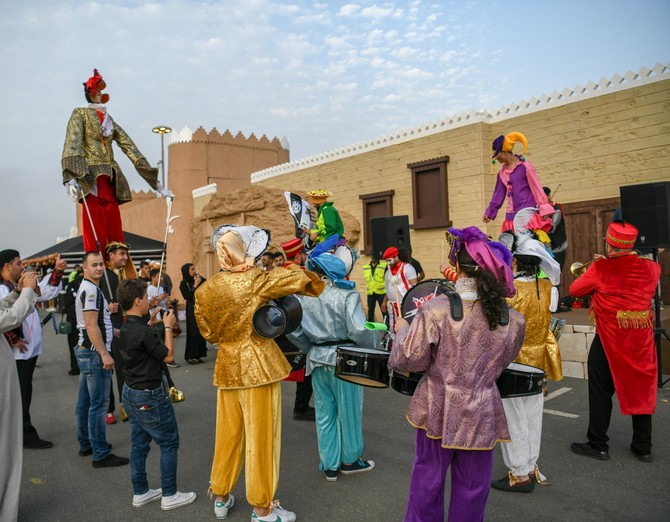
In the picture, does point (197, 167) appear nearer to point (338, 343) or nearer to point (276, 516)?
point (338, 343)

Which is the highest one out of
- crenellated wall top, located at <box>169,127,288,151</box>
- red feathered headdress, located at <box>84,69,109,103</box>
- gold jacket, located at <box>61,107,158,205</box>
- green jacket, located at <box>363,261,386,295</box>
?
crenellated wall top, located at <box>169,127,288,151</box>

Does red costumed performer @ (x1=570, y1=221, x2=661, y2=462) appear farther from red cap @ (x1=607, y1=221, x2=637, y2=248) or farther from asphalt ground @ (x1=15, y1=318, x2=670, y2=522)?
asphalt ground @ (x1=15, y1=318, x2=670, y2=522)

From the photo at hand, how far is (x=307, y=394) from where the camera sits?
5.98 m

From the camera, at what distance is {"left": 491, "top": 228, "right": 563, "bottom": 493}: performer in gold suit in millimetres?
3807

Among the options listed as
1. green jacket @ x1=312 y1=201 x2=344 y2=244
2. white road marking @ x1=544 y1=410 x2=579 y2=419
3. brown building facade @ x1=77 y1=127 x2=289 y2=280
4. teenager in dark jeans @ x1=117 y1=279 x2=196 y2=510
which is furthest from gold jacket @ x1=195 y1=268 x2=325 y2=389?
brown building facade @ x1=77 y1=127 x2=289 y2=280

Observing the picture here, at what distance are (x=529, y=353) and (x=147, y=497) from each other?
9.92 ft

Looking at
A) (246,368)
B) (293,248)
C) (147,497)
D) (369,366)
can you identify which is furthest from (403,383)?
(293,248)

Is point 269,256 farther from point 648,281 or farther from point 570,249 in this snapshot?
point 570,249

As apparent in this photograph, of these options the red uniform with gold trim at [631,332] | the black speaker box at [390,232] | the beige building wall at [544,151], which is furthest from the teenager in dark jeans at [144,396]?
the beige building wall at [544,151]

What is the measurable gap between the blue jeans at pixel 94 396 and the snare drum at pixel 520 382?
3383 millimetres

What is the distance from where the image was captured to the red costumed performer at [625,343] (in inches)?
171

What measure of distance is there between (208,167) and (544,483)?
1935 centimetres

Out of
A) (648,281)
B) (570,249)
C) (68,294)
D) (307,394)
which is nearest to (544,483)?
(648,281)

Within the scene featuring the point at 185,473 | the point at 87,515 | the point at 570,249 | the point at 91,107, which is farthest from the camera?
the point at 570,249
